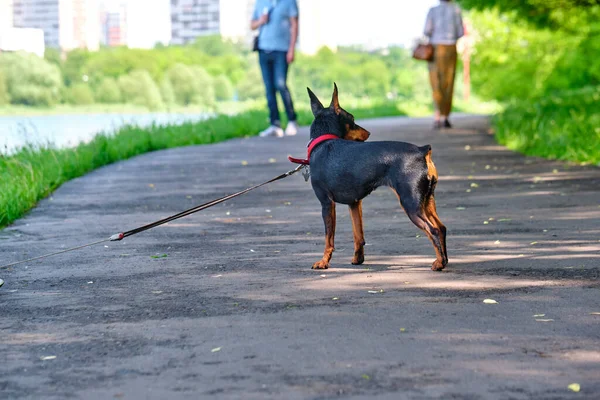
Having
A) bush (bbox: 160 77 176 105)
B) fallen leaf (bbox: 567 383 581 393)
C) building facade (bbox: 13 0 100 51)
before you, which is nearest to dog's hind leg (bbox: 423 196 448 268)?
fallen leaf (bbox: 567 383 581 393)

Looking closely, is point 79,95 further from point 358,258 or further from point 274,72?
point 358,258

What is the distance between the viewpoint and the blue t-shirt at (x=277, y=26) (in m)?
18.1

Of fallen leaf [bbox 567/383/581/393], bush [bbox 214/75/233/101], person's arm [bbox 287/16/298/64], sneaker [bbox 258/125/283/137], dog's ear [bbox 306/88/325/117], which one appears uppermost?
person's arm [bbox 287/16/298/64]

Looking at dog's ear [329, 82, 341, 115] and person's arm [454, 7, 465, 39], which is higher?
person's arm [454, 7, 465, 39]

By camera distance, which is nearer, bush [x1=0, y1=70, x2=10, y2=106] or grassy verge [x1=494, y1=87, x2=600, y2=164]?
grassy verge [x1=494, y1=87, x2=600, y2=164]

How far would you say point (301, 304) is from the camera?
5.34 meters

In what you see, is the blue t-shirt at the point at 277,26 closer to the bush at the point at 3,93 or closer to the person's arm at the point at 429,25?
the person's arm at the point at 429,25

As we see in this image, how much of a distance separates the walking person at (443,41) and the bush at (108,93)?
746 inches

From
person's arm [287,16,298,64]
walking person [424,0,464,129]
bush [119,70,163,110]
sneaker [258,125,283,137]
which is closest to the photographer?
person's arm [287,16,298,64]

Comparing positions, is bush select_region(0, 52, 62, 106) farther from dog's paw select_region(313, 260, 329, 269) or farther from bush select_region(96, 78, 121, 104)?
dog's paw select_region(313, 260, 329, 269)

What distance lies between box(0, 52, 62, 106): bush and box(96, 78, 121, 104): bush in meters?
4.53

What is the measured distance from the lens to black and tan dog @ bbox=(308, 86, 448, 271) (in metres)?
6.09

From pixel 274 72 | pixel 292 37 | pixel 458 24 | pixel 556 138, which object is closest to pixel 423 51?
pixel 458 24

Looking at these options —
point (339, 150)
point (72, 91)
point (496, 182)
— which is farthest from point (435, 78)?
point (72, 91)
